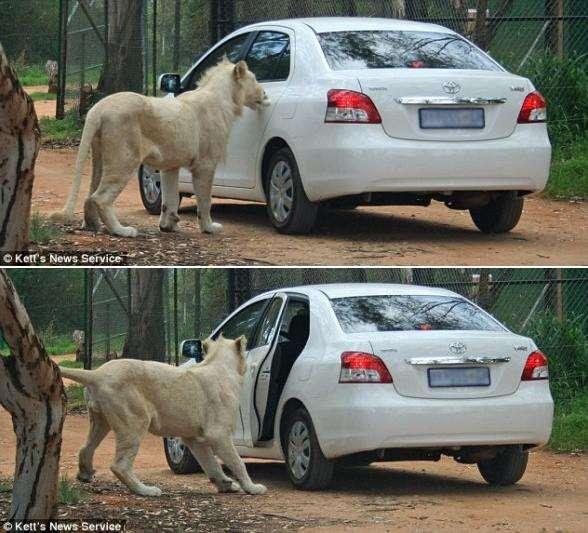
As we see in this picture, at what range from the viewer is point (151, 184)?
13336 millimetres

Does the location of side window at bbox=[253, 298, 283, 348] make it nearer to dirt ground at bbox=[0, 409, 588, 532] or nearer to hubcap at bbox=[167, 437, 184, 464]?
dirt ground at bbox=[0, 409, 588, 532]

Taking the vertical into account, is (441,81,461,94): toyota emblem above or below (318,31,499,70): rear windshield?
below

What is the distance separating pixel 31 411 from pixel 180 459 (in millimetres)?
4641

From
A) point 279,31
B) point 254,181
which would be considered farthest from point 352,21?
point 254,181

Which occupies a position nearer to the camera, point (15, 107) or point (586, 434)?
point (15, 107)

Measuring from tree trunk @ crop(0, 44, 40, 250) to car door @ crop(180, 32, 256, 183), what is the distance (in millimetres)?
5032

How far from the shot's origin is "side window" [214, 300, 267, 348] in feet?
37.2

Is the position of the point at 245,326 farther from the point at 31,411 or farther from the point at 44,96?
the point at 44,96

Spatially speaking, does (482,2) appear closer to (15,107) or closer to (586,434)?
(586,434)

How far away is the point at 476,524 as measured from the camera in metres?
8.48

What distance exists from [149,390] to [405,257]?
268 cm

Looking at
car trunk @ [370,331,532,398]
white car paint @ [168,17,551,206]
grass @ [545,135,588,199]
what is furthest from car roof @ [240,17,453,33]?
grass @ [545,135,588,199]

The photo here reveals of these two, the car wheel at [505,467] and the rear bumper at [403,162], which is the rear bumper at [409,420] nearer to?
the car wheel at [505,467]

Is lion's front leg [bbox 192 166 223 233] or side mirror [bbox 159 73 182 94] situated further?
side mirror [bbox 159 73 182 94]
